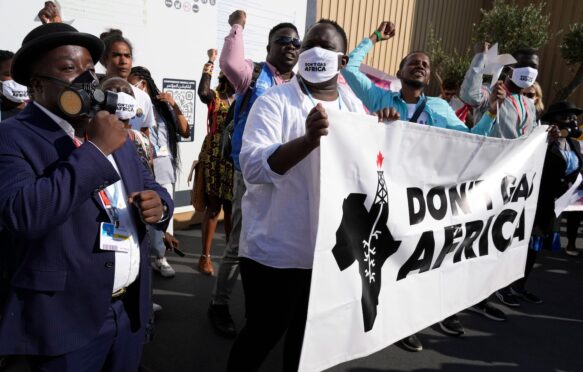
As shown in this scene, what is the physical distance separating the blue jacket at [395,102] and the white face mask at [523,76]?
3.32ft

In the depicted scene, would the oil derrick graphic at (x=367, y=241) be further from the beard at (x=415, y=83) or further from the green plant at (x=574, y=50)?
the green plant at (x=574, y=50)

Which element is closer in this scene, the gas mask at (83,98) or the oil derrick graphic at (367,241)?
the gas mask at (83,98)

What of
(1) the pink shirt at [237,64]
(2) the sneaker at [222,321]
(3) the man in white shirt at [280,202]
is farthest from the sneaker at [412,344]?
(1) the pink shirt at [237,64]

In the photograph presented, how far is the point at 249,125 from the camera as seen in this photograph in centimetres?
193

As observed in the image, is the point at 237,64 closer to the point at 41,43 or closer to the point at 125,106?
the point at 125,106

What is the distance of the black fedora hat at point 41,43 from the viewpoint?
4.37 ft

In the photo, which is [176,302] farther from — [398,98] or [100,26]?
[100,26]

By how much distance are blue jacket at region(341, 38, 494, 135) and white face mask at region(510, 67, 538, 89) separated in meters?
1.01

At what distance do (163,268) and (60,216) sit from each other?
3.17 meters

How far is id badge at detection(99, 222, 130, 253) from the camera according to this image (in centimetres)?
142

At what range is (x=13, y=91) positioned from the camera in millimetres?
3154

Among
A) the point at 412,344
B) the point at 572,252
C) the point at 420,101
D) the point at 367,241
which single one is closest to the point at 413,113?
the point at 420,101

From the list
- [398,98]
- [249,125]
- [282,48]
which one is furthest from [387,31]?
[249,125]

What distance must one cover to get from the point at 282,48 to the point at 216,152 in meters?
1.60
